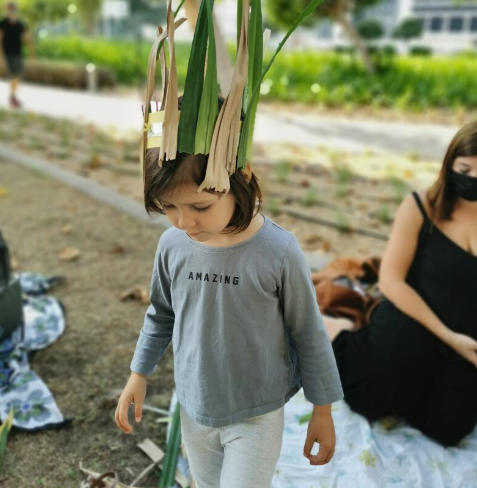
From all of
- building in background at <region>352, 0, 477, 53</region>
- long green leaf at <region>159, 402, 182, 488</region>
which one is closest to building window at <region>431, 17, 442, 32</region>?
building in background at <region>352, 0, 477, 53</region>

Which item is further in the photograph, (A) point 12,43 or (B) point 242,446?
(A) point 12,43

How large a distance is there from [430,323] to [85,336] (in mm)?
1661

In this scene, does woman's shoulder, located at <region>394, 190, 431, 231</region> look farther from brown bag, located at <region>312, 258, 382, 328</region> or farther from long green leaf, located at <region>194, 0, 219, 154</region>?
long green leaf, located at <region>194, 0, 219, 154</region>

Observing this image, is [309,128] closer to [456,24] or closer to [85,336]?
[85,336]

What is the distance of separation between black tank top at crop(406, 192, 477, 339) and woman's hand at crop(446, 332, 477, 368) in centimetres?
5

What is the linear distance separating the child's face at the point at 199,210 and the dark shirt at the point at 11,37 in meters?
11.5

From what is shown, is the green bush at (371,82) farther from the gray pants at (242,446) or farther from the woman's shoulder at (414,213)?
the gray pants at (242,446)

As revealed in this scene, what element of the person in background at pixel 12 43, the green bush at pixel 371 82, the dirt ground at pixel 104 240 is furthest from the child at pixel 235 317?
the person in background at pixel 12 43

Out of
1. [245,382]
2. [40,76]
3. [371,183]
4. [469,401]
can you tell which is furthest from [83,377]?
[40,76]

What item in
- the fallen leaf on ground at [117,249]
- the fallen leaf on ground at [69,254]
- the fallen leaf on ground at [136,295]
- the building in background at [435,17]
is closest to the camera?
the fallen leaf on ground at [136,295]

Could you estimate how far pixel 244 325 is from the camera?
4.70 feet

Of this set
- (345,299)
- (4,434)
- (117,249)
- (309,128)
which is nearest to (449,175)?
(345,299)

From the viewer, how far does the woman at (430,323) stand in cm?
217

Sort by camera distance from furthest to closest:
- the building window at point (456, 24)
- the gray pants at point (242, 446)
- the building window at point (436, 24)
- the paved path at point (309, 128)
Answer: the building window at point (436, 24) → the building window at point (456, 24) → the paved path at point (309, 128) → the gray pants at point (242, 446)
